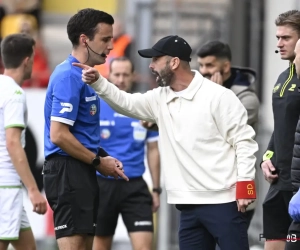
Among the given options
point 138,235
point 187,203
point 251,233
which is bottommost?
point 251,233

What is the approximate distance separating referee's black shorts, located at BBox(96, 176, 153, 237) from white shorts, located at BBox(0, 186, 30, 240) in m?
1.07

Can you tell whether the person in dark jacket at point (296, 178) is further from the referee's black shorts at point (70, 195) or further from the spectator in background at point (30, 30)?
the spectator in background at point (30, 30)

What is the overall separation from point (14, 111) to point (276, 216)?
236 centimetres

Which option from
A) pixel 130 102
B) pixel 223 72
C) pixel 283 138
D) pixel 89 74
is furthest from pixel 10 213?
pixel 283 138

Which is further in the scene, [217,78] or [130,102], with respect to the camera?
A: [217,78]

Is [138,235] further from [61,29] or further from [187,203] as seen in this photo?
[61,29]

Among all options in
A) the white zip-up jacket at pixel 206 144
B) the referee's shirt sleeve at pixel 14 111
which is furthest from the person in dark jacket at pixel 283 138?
the referee's shirt sleeve at pixel 14 111

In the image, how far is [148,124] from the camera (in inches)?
320

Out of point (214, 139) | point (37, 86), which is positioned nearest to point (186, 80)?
point (214, 139)

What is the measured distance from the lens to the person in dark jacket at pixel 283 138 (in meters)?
7.33

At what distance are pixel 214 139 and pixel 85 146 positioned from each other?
0.98 meters

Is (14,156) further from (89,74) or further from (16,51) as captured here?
(89,74)

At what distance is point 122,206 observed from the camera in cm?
891

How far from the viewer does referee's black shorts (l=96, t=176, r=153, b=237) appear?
884cm
